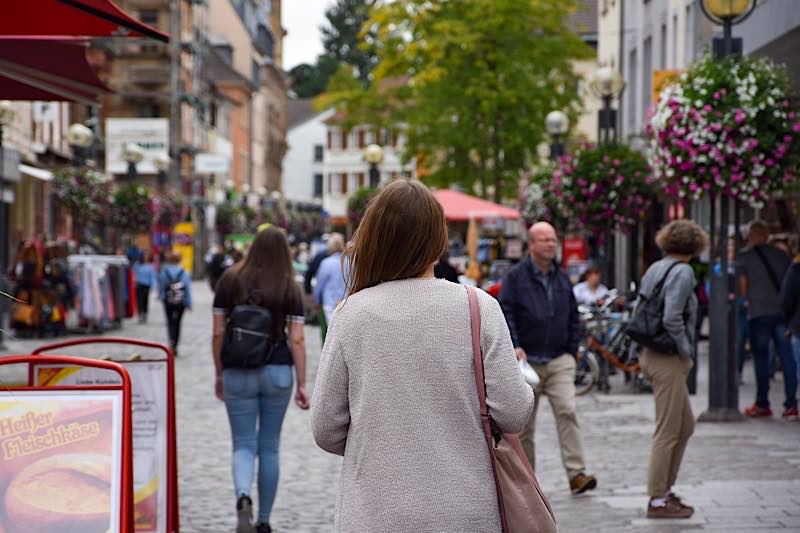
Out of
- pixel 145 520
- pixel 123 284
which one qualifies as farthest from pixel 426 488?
pixel 123 284

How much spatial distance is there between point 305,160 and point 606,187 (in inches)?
4678

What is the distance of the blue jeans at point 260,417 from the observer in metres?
8.76

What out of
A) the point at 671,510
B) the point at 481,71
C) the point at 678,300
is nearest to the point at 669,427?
the point at 671,510

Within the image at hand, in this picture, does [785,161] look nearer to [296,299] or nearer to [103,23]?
[296,299]

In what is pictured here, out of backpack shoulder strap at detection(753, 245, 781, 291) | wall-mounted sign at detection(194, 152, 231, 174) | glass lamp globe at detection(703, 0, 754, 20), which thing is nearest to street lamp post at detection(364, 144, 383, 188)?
backpack shoulder strap at detection(753, 245, 781, 291)

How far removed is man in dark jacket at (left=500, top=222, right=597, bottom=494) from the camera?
403 inches

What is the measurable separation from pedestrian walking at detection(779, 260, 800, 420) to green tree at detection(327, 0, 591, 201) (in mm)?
28570

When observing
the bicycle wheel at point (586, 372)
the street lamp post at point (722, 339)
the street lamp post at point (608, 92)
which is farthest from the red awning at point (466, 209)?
the street lamp post at point (722, 339)

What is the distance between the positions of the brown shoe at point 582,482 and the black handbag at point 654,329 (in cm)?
120

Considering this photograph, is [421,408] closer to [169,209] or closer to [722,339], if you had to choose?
[722,339]

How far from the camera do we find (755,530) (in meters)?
8.86

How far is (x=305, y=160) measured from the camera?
5630 inches

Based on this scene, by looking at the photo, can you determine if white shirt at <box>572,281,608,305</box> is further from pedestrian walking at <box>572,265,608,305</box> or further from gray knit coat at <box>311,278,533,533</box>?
gray knit coat at <box>311,278,533,533</box>

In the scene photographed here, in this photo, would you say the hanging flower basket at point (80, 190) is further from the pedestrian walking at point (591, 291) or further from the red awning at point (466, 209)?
the pedestrian walking at point (591, 291)
